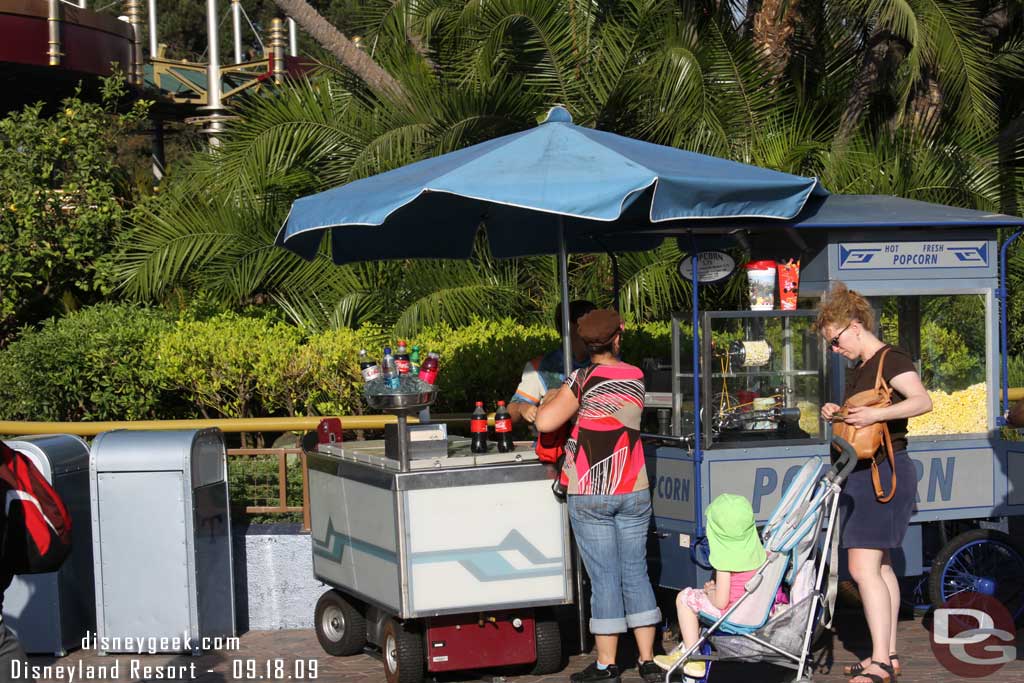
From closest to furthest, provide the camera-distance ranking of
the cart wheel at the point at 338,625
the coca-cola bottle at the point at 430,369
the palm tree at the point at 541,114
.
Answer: the coca-cola bottle at the point at 430,369 → the cart wheel at the point at 338,625 → the palm tree at the point at 541,114

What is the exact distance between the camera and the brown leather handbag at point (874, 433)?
569cm

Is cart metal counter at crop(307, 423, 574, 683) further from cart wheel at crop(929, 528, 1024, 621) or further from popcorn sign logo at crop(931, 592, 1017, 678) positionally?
cart wheel at crop(929, 528, 1024, 621)

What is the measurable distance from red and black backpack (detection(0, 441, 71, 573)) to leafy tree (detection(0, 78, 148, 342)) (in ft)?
23.9

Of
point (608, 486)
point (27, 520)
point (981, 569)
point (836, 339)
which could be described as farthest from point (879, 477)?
point (27, 520)

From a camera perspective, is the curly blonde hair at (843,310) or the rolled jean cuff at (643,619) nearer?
the curly blonde hair at (843,310)

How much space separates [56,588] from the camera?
695 cm

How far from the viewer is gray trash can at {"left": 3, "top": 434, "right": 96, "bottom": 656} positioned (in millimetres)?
6930

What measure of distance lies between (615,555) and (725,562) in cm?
70

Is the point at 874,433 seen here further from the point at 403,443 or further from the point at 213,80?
the point at 213,80

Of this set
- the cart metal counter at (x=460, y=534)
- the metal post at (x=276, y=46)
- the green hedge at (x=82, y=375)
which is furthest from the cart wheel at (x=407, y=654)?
the metal post at (x=276, y=46)

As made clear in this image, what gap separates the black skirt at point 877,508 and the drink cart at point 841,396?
0.63 meters

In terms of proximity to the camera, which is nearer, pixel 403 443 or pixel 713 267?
pixel 403 443

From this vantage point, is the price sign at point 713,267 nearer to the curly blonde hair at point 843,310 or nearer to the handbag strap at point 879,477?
the curly blonde hair at point 843,310

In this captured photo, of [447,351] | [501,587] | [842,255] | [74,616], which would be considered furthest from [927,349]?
[74,616]
